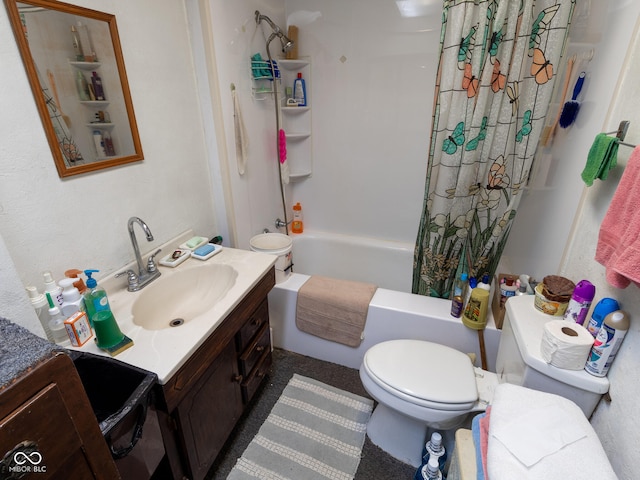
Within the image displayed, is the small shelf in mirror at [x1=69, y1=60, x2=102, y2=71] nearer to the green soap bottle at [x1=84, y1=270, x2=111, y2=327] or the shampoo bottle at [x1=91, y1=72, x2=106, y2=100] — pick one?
the shampoo bottle at [x1=91, y1=72, x2=106, y2=100]

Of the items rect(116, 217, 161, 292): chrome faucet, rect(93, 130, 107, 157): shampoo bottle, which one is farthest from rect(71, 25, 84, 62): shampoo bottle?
rect(116, 217, 161, 292): chrome faucet

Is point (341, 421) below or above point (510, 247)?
below

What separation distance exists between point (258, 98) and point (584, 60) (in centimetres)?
161

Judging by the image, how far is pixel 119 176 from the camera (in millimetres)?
1253

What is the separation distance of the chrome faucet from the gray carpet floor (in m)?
0.84

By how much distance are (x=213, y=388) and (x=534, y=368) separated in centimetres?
111

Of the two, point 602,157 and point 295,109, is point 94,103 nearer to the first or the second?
point 295,109

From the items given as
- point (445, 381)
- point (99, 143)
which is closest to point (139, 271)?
point (99, 143)

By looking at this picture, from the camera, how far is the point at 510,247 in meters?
1.92

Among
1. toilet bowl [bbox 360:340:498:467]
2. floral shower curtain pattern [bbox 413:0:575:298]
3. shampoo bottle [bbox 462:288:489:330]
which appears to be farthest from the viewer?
shampoo bottle [bbox 462:288:489:330]

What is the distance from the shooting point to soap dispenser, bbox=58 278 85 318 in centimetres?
101

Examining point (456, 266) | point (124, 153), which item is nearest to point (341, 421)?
point (456, 266)

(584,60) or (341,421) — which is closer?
(584,60)

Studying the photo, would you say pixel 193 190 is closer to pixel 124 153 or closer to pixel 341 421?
pixel 124 153
